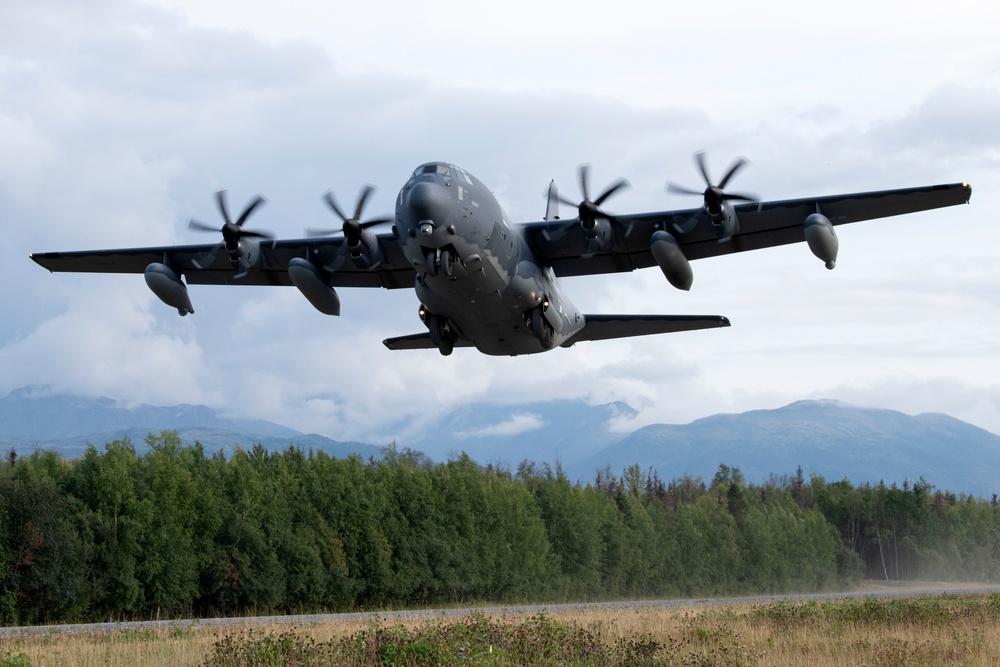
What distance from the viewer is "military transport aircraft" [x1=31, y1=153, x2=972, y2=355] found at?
77.0ft

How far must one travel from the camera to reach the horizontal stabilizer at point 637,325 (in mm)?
29062

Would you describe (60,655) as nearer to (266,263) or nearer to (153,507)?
(266,263)

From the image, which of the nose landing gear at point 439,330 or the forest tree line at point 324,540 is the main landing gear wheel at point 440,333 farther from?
the forest tree line at point 324,540

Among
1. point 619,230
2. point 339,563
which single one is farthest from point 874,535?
point 619,230

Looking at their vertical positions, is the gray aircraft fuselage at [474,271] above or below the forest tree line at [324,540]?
above

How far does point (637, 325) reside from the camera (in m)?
30.1

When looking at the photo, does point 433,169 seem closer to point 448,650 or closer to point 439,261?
point 439,261

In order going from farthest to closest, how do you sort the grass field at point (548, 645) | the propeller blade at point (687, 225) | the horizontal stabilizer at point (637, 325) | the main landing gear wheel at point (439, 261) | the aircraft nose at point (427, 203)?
1. the horizontal stabilizer at point (637, 325)
2. the propeller blade at point (687, 225)
3. the main landing gear wheel at point (439, 261)
4. the aircraft nose at point (427, 203)
5. the grass field at point (548, 645)

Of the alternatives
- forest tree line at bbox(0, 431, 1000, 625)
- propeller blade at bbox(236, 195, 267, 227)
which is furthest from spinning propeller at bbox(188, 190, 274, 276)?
forest tree line at bbox(0, 431, 1000, 625)

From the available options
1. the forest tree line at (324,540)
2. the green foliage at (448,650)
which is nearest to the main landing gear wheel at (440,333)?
the green foliage at (448,650)

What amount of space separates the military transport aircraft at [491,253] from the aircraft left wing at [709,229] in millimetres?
35

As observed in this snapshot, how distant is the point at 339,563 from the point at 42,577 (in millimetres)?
18820

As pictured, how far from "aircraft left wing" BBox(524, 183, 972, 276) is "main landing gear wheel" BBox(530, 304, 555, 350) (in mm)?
1930

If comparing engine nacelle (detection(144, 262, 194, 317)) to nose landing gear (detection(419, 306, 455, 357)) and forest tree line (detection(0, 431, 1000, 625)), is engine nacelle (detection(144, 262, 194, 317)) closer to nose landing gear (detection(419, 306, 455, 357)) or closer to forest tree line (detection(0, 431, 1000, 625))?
nose landing gear (detection(419, 306, 455, 357))
